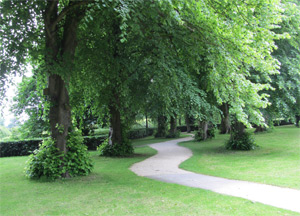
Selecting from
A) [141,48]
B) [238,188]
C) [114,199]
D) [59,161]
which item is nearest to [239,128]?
[141,48]

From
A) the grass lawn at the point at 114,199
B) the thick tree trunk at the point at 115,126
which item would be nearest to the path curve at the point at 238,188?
the grass lawn at the point at 114,199

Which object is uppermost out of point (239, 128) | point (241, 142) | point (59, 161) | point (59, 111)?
point (59, 111)

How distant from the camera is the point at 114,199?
6.65 metres

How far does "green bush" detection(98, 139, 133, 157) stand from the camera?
16.3 meters

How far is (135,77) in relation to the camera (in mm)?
13414

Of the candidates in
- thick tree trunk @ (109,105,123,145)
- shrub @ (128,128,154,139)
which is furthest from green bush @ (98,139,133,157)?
shrub @ (128,128,154,139)

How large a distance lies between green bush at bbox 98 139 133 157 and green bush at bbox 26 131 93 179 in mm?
6109

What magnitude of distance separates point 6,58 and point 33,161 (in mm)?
3672

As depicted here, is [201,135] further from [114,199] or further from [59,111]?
[114,199]

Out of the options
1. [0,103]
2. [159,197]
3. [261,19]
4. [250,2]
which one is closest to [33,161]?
[0,103]

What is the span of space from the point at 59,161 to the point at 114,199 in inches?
135

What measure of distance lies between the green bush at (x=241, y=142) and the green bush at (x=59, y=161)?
10.6 meters

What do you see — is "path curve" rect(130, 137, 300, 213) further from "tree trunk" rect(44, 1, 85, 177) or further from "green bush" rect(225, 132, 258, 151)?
"green bush" rect(225, 132, 258, 151)

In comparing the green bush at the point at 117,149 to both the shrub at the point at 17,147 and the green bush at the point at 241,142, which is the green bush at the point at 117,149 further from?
the shrub at the point at 17,147
